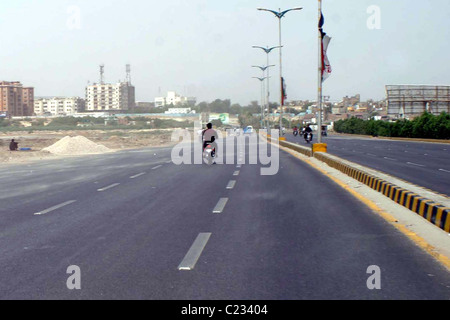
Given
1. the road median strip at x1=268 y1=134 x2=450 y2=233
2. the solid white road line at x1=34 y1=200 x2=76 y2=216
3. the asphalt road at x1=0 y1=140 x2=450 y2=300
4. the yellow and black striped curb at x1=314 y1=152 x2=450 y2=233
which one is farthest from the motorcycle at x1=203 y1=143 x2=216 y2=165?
the solid white road line at x1=34 y1=200 x2=76 y2=216

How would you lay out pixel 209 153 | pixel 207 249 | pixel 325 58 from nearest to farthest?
pixel 207 249 < pixel 209 153 < pixel 325 58

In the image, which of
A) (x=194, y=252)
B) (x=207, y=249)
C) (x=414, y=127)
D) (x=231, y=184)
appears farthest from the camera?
(x=414, y=127)

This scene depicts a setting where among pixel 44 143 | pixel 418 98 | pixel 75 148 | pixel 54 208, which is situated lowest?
pixel 54 208

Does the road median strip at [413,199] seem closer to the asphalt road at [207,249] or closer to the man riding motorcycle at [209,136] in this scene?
the asphalt road at [207,249]

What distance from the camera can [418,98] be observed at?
59.3m

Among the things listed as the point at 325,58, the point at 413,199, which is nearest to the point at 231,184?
the point at 413,199

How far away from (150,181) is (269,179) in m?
3.72

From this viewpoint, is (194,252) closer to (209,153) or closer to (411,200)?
(411,200)

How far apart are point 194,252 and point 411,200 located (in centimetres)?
561

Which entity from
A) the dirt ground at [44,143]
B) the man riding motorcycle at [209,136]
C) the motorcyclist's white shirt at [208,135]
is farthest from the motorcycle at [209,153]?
the dirt ground at [44,143]

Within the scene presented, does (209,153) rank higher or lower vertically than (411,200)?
higher

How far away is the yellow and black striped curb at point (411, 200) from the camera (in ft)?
29.5

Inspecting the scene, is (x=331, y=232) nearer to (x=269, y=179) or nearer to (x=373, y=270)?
(x=373, y=270)
